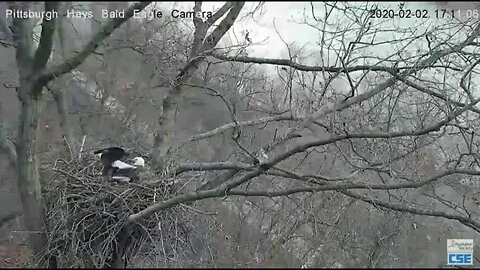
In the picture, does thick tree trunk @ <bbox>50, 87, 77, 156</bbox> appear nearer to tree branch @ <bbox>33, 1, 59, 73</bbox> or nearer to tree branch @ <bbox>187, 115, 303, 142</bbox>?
tree branch @ <bbox>33, 1, 59, 73</bbox>

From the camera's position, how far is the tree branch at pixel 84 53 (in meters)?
3.11

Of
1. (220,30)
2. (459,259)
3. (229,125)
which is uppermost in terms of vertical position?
(220,30)

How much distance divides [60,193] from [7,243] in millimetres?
457

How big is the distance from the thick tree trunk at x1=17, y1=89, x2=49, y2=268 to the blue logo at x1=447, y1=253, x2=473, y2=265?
212 cm

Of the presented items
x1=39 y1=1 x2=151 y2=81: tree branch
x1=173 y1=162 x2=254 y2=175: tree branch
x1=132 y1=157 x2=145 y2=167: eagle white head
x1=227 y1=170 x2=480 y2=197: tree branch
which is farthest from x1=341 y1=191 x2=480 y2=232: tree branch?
x1=39 y1=1 x2=151 y2=81: tree branch

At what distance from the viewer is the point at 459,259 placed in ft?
7.85

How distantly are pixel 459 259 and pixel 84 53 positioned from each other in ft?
6.95

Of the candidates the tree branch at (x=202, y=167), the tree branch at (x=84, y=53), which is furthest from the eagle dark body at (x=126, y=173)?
the tree branch at (x=84, y=53)

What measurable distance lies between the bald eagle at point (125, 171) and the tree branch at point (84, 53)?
0.98 metres

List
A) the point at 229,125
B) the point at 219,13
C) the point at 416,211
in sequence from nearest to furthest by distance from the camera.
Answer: the point at 416,211 → the point at 219,13 → the point at 229,125

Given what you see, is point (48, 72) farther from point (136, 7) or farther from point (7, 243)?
point (7, 243)

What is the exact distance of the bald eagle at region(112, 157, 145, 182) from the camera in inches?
156

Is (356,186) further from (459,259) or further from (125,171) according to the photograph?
(125,171)

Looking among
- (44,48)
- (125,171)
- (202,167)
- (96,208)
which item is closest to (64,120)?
(125,171)
